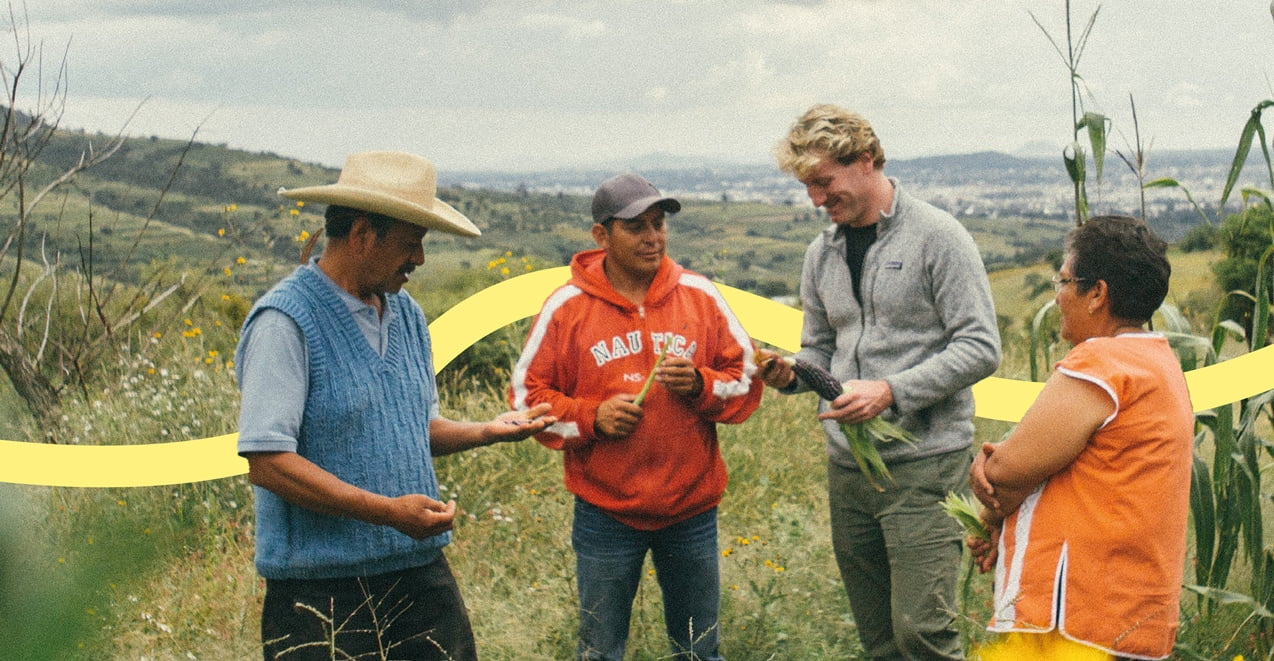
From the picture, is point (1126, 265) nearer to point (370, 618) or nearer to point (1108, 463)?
point (1108, 463)

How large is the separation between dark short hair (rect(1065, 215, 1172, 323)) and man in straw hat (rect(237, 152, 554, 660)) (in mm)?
1574

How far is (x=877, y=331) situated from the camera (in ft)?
11.5

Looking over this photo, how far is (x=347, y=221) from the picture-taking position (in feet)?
9.01

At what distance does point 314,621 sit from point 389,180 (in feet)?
3.67

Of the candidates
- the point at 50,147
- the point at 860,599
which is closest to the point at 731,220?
the point at 50,147

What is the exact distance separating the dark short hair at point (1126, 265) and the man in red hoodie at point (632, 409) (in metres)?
1.32

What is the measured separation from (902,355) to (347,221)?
174 cm

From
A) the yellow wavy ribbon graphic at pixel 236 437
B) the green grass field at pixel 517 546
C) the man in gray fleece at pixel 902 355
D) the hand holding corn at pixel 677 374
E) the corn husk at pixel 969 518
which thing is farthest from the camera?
the yellow wavy ribbon graphic at pixel 236 437

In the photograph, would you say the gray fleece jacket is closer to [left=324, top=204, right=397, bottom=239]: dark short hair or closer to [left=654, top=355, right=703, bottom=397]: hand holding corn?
[left=654, top=355, right=703, bottom=397]: hand holding corn

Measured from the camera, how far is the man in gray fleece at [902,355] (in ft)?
10.9

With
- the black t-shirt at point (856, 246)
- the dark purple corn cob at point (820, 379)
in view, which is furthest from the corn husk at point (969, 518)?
the black t-shirt at point (856, 246)

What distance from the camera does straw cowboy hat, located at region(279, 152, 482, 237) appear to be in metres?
2.69

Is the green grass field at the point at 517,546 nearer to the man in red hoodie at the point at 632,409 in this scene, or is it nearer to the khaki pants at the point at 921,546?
the khaki pants at the point at 921,546

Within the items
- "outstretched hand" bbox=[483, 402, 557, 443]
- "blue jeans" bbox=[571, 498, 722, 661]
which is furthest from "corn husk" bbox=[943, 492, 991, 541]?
"outstretched hand" bbox=[483, 402, 557, 443]
